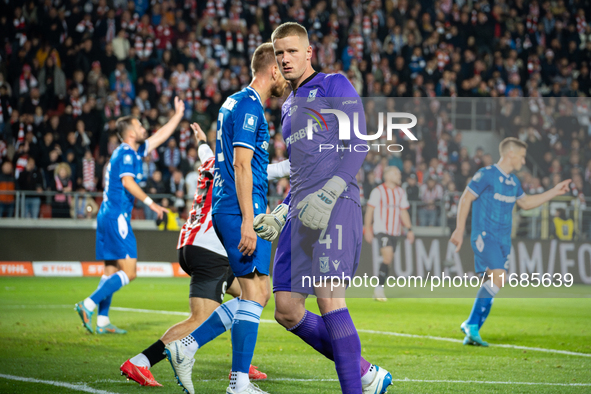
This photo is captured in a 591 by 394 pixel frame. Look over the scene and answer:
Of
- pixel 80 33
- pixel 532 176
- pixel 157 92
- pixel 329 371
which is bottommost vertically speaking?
pixel 329 371

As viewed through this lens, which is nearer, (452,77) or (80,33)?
(80,33)

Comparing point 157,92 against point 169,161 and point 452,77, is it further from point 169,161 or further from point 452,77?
point 452,77

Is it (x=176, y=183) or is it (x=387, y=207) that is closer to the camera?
(x=387, y=207)

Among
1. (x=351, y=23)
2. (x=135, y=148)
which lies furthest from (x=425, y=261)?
(x=351, y=23)

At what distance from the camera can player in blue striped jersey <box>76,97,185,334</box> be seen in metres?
7.86

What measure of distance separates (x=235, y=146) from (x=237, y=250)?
0.67 meters

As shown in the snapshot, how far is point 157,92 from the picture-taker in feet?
58.8

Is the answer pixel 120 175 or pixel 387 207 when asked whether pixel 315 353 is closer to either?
pixel 120 175

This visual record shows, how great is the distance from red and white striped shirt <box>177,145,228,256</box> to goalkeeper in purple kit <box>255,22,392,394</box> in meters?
1.12

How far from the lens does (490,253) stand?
7176 millimetres

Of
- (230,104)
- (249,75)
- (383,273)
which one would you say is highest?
(249,75)

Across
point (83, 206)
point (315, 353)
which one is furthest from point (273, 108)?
point (315, 353)

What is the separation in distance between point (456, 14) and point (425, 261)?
12504 millimetres

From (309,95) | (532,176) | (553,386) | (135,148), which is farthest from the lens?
(532,176)
